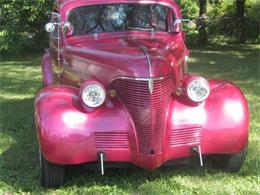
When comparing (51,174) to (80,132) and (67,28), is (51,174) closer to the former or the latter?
(80,132)

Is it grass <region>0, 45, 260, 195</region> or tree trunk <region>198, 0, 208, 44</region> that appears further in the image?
tree trunk <region>198, 0, 208, 44</region>

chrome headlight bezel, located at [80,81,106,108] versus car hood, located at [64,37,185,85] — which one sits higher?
car hood, located at [64,37,185,85]

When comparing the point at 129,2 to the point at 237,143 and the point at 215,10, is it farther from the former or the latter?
the point at 215,10

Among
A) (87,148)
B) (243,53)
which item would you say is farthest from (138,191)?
(243,53)

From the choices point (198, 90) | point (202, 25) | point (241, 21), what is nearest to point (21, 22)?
point (202, 25)

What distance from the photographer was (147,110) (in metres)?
4.52

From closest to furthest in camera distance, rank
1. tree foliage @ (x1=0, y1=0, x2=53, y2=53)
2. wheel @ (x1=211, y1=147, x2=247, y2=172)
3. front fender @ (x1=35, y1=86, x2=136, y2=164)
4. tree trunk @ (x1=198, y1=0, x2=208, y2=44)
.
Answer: front fender @ (x1=35, y1=86, x2=136, y2=164) → wheel @ (x1=211, y1=147, x2=247, y2=172) → tree foliage @ (x1=0, y1=0, x2=53, y2=53) → tree trunk @ (x1=198, y1=0, x2=208, y2=44)

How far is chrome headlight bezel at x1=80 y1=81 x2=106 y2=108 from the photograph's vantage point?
4551mm

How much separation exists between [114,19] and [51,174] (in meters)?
1.87

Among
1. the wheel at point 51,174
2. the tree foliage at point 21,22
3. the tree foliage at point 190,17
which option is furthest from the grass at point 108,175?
the tree foliage at point 190,17

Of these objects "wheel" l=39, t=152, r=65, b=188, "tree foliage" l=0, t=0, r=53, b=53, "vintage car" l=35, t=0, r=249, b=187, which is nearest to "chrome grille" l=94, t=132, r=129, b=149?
"vintage car" l=35, t=0, r=249, b=187

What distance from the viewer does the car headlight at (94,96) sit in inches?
179

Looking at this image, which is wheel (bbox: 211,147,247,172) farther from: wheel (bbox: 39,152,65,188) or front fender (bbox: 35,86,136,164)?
wheel (bbox: 39,152,65,188)

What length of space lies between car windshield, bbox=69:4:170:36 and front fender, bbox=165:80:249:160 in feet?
4.18
